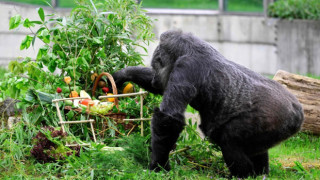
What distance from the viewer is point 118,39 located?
5.31 meters

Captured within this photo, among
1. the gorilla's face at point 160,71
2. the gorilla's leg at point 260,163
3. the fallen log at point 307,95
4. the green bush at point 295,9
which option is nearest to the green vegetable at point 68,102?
the gorilla's face at point 160,71

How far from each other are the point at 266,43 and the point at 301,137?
5.05 metres

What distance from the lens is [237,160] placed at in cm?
437

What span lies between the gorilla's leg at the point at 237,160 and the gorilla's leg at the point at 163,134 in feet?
1.50

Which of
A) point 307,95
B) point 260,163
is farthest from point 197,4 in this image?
point 260,163

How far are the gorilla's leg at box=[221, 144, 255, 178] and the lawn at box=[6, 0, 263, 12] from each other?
21.8 ft

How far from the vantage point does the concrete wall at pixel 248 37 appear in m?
10.4

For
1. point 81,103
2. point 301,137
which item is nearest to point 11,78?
point 81,103

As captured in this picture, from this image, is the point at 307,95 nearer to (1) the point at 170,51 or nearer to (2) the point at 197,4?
(1) the point at 170,51

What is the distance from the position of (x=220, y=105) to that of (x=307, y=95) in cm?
197

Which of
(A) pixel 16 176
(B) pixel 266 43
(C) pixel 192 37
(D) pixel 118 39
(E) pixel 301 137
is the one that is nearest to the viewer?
(A) pixel 16 176

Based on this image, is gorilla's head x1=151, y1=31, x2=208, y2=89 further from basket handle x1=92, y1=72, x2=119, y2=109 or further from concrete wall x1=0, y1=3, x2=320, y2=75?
concrete wall x1=0, y1=3, x2=320, y2=75

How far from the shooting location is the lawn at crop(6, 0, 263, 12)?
35.0 feet

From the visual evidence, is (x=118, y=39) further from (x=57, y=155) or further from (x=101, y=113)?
(x=57, y=155)
